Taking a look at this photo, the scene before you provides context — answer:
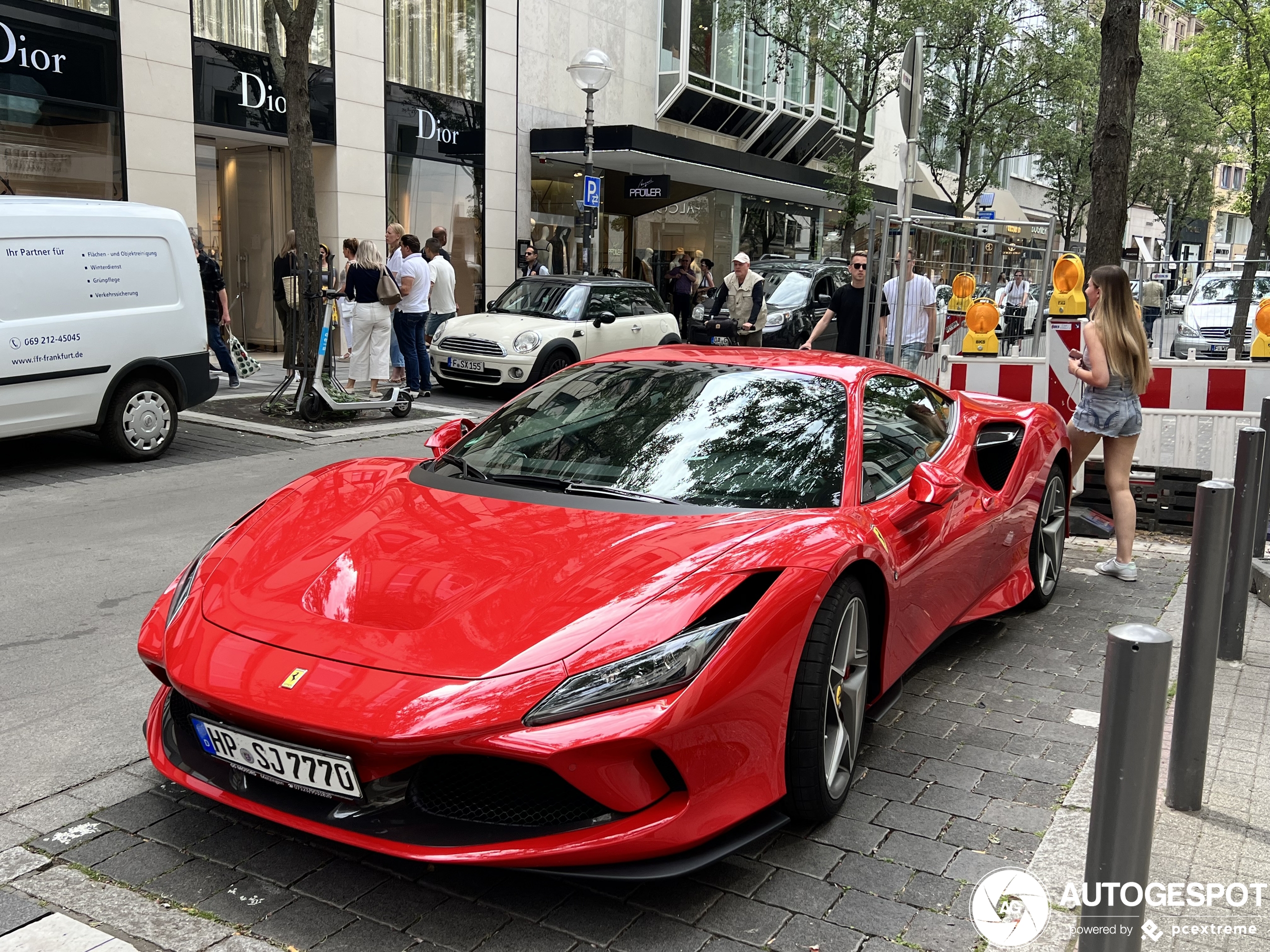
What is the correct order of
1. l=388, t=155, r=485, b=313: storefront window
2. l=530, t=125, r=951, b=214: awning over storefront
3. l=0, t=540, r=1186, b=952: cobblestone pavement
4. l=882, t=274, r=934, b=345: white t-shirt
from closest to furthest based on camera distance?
l=0, t=540, r=1186, b=952: cobblestone pavement < l=882, t=274, r=934, b=345: white t-shirt < l=388, t=155, r=485, b=313: storefront window < l=530, t=125, r=951, b=214: awning over storefront

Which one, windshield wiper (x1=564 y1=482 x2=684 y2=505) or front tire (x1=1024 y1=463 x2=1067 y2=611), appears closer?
windshield wiper (x1=564 y1=482 x2=684 y2=505)

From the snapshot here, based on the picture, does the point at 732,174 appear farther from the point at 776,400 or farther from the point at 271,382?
the point at 776,400

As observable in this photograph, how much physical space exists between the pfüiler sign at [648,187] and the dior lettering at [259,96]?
9035mm

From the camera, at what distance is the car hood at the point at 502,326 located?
14422 millimetres

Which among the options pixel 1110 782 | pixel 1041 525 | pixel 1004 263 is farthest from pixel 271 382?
pixel 1110 782

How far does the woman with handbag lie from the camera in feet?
43.2

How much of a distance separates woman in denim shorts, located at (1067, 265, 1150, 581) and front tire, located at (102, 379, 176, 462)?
7172mm

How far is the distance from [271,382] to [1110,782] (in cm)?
1448

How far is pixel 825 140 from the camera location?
1415 inches

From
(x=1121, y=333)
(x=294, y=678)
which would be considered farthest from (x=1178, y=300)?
(x=294, y=678)

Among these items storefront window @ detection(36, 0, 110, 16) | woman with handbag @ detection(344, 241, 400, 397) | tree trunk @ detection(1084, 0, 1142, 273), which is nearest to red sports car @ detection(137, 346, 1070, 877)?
tree trunk @ detection(1084, 0, 1142, 273)

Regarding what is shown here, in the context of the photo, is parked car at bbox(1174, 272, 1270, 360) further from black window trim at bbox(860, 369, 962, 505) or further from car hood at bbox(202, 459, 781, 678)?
car hood at bbox(202, 459, 781, 678)

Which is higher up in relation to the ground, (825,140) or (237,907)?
(825,140)

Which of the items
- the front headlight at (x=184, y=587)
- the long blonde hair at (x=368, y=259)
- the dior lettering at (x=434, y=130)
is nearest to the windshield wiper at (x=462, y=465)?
the front headlight at (x=184, y=587)
